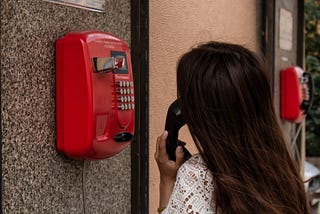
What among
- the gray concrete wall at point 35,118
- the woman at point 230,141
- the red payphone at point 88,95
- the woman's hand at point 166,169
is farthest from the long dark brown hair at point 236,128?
the gray concrete wall at point 35,118

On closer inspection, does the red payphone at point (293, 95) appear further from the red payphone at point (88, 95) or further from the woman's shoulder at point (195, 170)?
the woman's shoulder at point (195, 170)

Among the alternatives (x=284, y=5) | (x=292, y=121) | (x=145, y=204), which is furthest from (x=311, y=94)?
(x=145, y=204)

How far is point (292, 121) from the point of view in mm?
4324

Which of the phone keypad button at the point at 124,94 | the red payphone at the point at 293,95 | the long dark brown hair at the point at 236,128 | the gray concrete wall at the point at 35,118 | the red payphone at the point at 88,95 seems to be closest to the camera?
the long dark brown hair at the point at 236,128

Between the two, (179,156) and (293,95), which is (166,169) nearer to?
(179,156)

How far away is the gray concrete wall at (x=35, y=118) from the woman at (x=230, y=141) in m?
0.41

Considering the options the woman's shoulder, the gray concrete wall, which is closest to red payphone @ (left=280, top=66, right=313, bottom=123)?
the gray concrete wall

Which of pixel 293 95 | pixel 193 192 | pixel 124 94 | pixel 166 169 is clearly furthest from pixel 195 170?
pixel 293 95

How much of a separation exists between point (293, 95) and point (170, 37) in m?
1.61

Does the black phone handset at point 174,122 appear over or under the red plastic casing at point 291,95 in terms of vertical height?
over

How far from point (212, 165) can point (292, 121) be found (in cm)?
283

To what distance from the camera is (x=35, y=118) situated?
1.82 metres

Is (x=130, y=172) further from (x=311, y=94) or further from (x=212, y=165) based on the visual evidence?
(x=311, y=94)

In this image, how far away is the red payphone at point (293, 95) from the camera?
4250 mm
